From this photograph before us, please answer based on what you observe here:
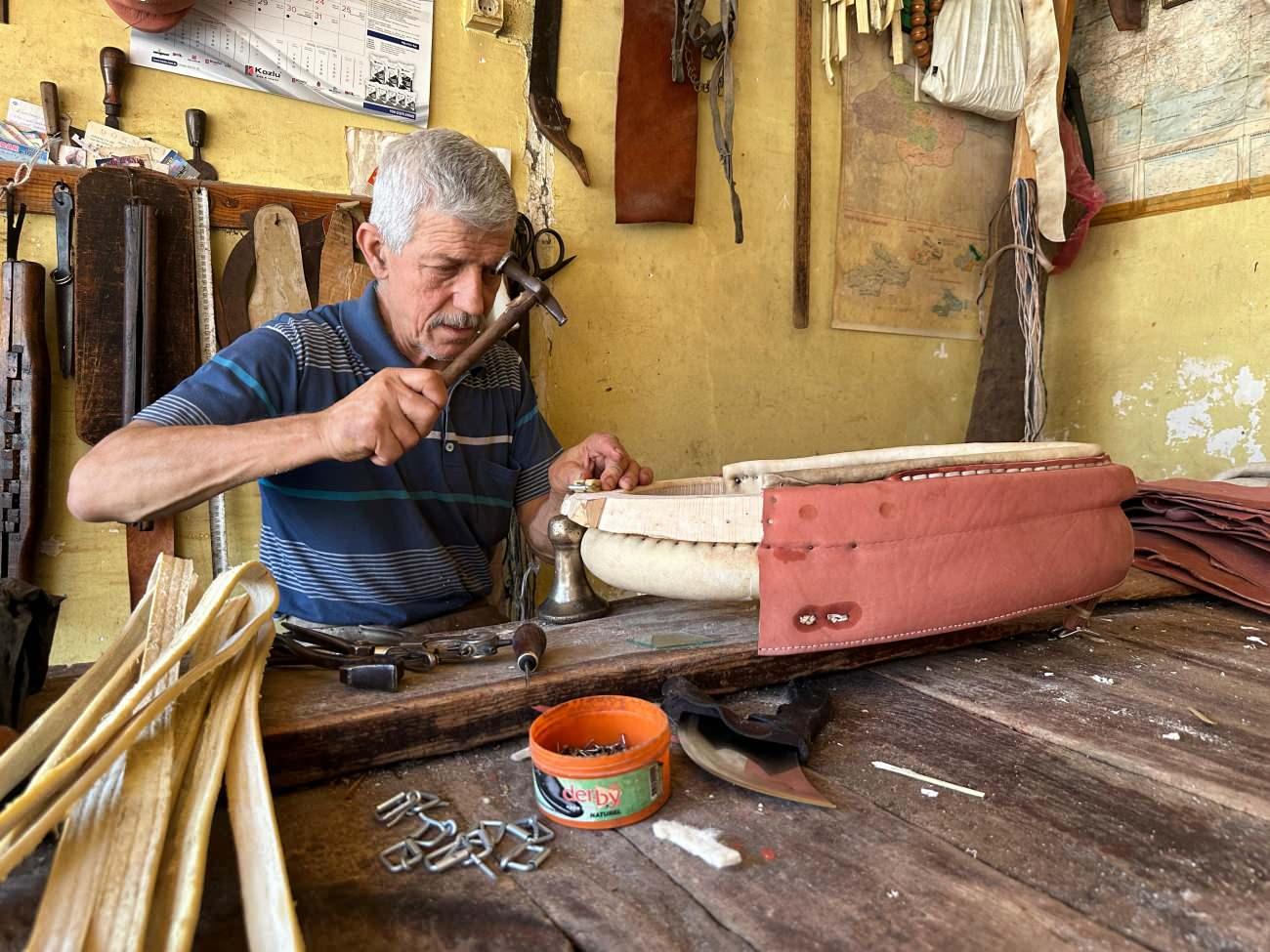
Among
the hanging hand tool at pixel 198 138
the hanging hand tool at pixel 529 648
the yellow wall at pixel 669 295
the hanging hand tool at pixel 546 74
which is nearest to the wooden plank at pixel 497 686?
the hanging hand tool at pixel 529 648

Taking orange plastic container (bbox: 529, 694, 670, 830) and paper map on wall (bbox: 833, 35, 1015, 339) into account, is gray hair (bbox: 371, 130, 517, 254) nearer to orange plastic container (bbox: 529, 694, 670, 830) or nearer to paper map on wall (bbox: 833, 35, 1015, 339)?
orange plastic container (bbox: 529, 694, 670, 830)

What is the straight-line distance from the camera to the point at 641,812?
775 mm

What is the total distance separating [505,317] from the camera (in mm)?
1952

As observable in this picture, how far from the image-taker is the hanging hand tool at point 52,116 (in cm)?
209

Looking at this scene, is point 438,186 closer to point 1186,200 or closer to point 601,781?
Answer: point 601,781

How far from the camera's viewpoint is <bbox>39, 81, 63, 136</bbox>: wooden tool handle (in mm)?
2092

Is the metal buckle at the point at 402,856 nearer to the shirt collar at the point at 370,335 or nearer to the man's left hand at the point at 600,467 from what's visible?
the man's left hand at the point at 600,467

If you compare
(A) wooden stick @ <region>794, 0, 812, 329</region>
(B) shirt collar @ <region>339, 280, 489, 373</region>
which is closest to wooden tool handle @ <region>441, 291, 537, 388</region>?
(B) shirt collar @ <region>339, 280, 489, 373</region>

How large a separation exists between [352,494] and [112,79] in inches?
54.3

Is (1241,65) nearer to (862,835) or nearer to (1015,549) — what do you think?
(1015,549)

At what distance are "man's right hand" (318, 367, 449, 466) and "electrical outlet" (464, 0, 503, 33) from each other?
5.68ft

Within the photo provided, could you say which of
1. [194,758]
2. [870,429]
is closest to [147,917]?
[194,758]

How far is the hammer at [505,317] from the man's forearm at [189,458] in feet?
1.35

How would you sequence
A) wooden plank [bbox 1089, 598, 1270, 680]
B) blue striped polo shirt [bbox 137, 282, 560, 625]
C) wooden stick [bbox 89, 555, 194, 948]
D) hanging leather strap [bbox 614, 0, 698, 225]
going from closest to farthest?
wooden stick [bbox 89, 555, 194, 948] → wooden plank [bbox 1089, 598, 1270, 680] → blue striped polo shirt [bbox 137, 282, 560, 625] → hanging leather strap [bbox 614, 0, 698, 225]
